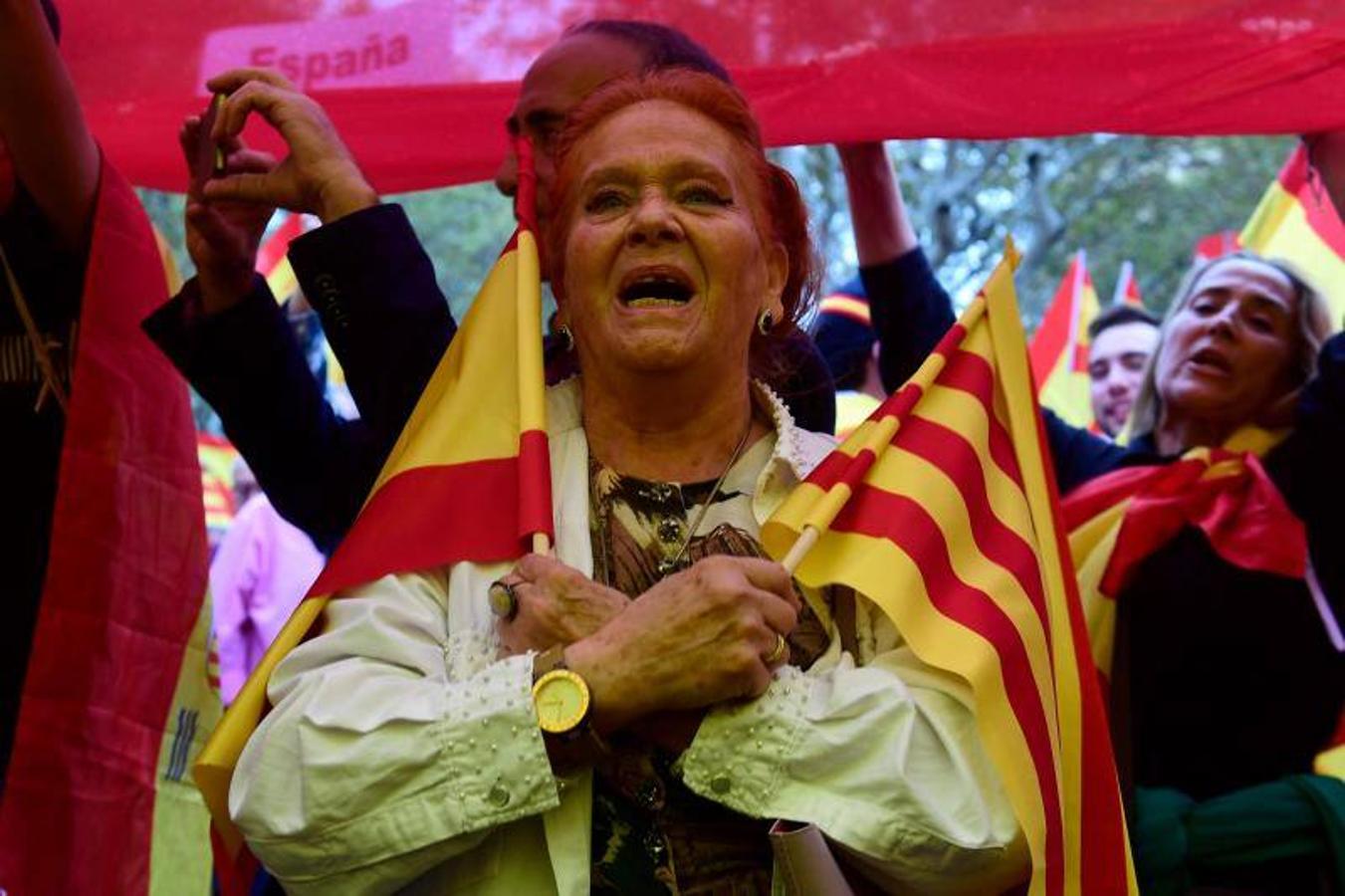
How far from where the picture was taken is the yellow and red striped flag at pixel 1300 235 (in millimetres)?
5293

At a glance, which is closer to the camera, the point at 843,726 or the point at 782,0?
the point at 843,726

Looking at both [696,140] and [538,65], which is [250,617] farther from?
[696,140]

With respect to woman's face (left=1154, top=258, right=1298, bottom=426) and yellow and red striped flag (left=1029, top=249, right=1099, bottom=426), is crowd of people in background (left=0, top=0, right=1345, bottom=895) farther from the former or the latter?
yellow and red striped flag (left=1029, top=249, right=1099, bottom=426)

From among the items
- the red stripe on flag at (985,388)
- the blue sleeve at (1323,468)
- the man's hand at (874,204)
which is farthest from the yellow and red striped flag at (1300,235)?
the red stripe on flag at (985,388)

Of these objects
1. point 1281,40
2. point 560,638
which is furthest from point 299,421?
point 1281,40

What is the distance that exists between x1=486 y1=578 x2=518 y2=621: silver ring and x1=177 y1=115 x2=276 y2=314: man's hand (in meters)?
Result: 0.90

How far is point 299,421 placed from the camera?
328 centimetres

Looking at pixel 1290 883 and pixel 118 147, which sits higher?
pixel 118 147

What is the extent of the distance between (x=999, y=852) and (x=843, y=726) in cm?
25

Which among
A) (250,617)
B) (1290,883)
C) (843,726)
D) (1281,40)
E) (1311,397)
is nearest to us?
(843,726)

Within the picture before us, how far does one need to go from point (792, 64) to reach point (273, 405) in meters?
1.27

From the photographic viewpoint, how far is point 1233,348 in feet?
16.5

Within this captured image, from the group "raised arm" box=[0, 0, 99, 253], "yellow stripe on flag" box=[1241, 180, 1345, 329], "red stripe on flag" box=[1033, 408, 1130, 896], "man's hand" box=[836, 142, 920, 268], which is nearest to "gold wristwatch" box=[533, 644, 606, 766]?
"red stripe on flag" box=[1033, 408, 1130, 896]

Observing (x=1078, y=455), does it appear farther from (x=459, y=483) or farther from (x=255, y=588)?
(x=255, y=588)
